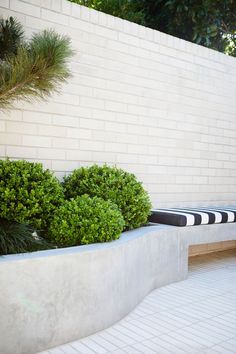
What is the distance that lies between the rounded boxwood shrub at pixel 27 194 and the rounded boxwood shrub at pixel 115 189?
412mm

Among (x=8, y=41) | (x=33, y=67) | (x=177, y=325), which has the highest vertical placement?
(x=8, y=41)

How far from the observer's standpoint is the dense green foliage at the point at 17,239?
2309 millimetres

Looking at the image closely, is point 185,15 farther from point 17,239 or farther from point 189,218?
point 17,239

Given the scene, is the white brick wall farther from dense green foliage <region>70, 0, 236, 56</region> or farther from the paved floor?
the paved floor

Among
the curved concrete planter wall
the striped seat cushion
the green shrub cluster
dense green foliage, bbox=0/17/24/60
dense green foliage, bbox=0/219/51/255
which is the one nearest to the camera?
the curved concrete planter wall

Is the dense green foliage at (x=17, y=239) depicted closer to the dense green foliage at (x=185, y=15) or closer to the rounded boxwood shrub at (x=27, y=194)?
the rounded boxwood shrub at (x=27, y=194)

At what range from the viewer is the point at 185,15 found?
637cm

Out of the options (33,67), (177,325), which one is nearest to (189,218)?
(177,325)

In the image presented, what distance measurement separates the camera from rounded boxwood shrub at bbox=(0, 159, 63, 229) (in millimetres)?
2688

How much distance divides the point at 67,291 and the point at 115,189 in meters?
1.23

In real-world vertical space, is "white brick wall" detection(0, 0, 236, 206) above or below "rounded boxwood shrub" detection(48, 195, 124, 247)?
above

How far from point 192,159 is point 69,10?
8.05ft

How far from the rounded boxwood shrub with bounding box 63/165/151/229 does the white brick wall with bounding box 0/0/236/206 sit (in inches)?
13.4

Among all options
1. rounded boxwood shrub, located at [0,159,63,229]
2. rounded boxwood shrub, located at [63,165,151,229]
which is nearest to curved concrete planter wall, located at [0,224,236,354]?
rounded boxwood shrub, located at [63,165,151,229]
